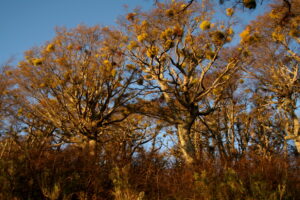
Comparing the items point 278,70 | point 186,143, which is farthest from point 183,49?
point 278,70

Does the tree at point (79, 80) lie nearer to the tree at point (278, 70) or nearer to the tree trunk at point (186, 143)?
the tree trunk at point (186, 143)

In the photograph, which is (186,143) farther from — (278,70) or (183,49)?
(278,70)

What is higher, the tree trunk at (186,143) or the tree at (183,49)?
the tree at (183,49)

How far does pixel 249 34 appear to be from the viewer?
9.41m

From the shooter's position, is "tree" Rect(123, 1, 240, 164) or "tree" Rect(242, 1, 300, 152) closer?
"tree" Rect(123, 1, 240, 164)

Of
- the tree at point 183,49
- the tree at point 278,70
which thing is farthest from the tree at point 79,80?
the tree at point 278,70

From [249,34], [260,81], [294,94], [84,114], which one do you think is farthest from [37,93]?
[294,94]

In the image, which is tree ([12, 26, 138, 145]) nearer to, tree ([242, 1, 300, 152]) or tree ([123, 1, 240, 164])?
tree ([123, 1, 240, 164])

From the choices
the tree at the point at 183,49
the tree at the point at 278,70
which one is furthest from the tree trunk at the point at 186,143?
the tree at the point at 278,70

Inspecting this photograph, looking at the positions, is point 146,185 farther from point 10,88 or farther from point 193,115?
point 10,88

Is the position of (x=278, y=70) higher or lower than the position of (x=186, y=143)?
higher

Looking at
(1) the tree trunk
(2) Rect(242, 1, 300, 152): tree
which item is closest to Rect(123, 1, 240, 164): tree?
(1) the tree trunk

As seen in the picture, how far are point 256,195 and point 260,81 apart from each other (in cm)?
1397

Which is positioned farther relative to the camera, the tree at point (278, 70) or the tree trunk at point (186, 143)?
the tree at point (278, 70)
